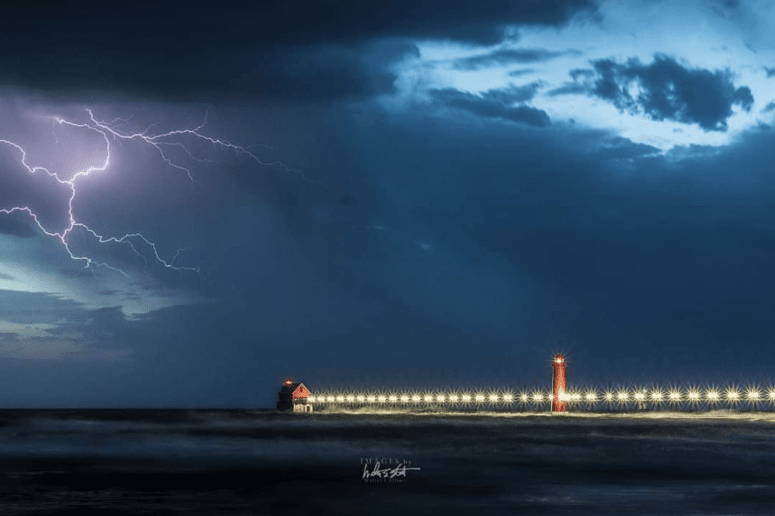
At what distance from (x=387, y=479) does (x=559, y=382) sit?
109 meters

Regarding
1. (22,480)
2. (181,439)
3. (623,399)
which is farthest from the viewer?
(623,399)

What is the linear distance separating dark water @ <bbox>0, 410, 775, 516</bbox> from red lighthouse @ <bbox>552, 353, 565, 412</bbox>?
222 ft

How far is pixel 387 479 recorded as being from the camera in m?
46.8

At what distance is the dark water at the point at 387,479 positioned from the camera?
35781 mm

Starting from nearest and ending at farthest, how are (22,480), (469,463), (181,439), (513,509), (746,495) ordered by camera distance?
(513,509) < (746,495) < (22,480) < (469,463) < (181,439)

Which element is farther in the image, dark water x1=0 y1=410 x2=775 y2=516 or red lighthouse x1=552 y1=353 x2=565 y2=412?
red lighthouse x1=552 y1=353 x2=565 y2=412

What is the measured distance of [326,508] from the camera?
36.0 m

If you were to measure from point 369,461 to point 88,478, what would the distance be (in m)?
18.4

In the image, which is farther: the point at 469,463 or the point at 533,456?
the point at 533,456

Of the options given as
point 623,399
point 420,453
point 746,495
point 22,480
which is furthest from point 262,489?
point 623,399

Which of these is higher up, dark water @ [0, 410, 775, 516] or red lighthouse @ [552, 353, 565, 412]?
red lighthouse @ [552, 353, 565, 412]

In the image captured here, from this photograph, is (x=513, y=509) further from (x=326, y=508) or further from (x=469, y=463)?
(x=469, y=463)

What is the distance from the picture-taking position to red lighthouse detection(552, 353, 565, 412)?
491 ft

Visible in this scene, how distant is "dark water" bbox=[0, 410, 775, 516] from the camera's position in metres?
35.8
